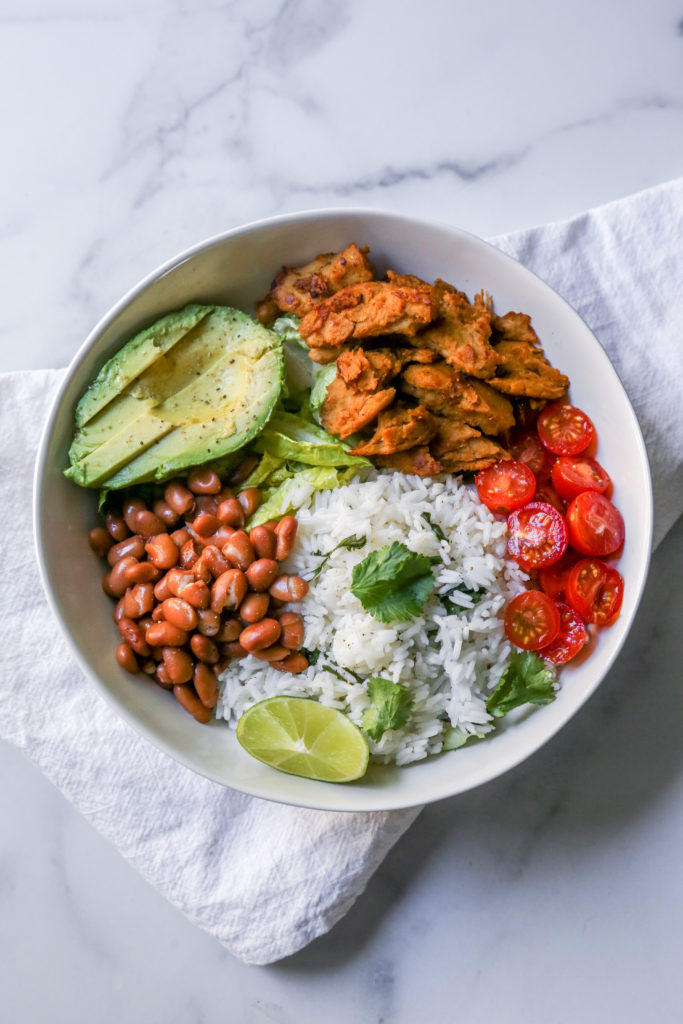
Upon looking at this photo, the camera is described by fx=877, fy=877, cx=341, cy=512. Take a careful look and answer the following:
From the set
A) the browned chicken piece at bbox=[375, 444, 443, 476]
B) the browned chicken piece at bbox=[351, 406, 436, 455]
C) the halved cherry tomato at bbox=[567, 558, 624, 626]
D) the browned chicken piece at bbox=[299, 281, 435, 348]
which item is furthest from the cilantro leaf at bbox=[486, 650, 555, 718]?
the browned chicken piece at bbox=[299, 281, 435, 348]

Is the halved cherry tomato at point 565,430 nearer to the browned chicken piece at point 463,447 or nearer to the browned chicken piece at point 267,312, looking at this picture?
the browned chicken piece at point 463,447

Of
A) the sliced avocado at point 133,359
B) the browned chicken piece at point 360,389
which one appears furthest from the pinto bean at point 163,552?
the browned chicken piece at point 360,389

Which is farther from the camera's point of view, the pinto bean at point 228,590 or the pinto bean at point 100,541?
the pinto bean at point 100,541

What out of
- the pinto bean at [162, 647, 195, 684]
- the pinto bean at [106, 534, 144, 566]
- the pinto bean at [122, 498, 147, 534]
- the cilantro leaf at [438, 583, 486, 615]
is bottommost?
the cilantro leaf at [438, 583, 486, 615]

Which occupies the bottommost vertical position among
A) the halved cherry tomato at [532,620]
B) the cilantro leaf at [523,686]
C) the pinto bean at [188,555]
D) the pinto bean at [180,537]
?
the cilantro leaf at [523,686]

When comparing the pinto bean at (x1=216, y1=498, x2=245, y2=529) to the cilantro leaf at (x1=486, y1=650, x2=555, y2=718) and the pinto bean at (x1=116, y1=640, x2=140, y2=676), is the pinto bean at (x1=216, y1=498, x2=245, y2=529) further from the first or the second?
the cilantro leaf at (x1=486, y1=650, x2=555, y2=718)

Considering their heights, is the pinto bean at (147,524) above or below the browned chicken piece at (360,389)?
below
